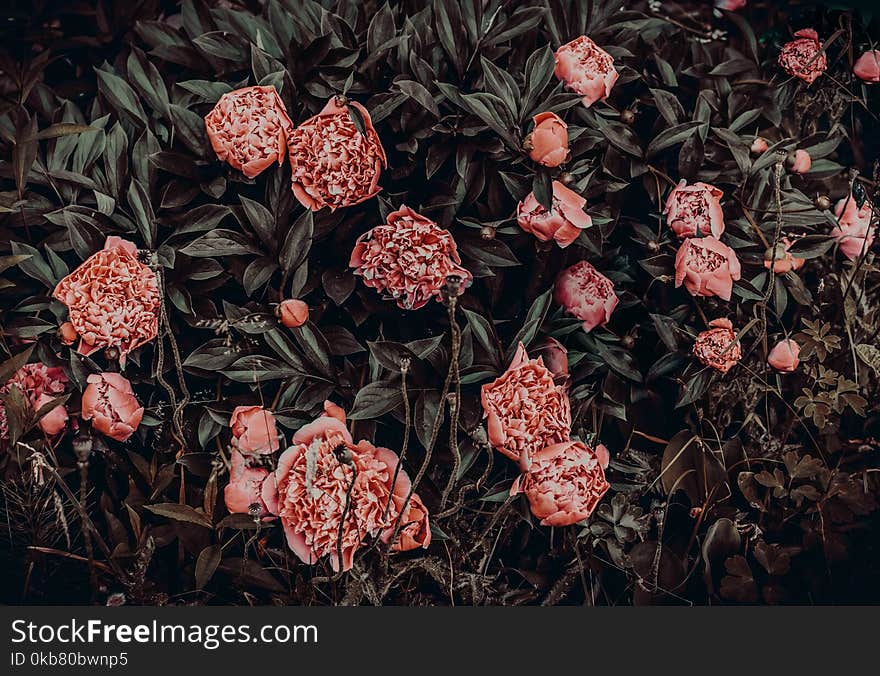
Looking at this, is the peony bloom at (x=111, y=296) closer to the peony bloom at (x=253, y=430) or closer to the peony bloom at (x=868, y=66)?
the peony bloom at (x=253, y=430)

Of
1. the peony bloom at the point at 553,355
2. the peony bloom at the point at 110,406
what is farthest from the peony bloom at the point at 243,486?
the peony bloom at the point at 553,355

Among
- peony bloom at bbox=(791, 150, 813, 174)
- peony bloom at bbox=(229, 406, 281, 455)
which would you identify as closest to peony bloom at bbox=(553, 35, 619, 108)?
peony bloom at bbox=(791, 150, 813, 174)

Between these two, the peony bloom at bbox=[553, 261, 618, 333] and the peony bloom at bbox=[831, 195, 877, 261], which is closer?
the peony bloom at bbox=[553, 261, 618, 333]

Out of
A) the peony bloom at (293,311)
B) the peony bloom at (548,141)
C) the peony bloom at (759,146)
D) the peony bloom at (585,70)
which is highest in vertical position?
the peony bloom at (585,70)

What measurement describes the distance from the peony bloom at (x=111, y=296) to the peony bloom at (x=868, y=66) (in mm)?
987

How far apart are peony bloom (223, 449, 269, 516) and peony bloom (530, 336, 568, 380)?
1.16 feet

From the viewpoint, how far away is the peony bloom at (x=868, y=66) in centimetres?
107

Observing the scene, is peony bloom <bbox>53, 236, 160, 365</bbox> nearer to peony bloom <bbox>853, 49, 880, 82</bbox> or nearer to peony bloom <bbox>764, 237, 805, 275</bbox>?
peony bloom <bbox>764, 237, 805, 275</bbox>

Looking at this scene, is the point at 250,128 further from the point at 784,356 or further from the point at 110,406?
the point at 784,356

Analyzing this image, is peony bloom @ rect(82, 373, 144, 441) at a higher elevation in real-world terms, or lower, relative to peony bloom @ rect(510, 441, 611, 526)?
higher

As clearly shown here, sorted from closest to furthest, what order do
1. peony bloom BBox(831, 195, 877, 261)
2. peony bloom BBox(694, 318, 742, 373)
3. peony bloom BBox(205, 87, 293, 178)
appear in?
peony bloom BBox(205, 87, 293, 178) → peony bloom BBox(694, 318, 742, 373) → peony bloom BBox(831, 195, 877, 261)

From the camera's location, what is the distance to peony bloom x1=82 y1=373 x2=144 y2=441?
86 centimetres

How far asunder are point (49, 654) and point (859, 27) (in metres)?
1.32

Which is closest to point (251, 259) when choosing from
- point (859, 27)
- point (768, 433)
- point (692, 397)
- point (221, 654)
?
point (221, 654)
